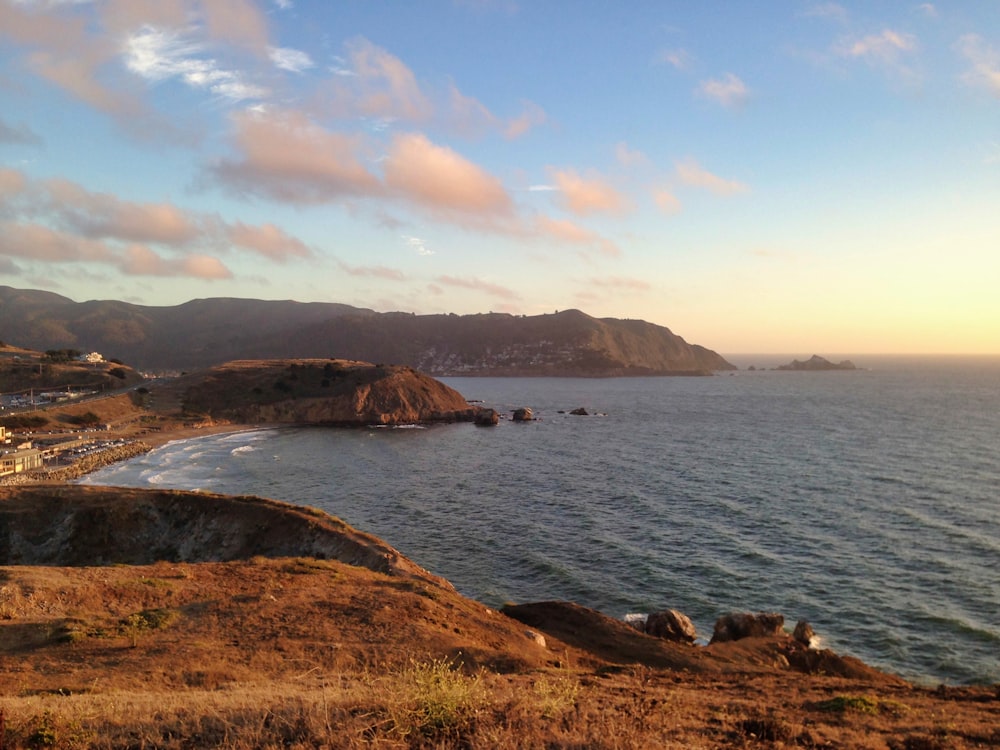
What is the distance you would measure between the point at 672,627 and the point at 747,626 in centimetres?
326

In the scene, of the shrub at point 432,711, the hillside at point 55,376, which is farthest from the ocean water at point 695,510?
the hillside at point 55,376

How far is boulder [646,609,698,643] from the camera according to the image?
26.1 meters

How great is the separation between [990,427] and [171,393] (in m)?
143

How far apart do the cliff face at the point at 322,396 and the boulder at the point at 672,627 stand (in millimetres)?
90037

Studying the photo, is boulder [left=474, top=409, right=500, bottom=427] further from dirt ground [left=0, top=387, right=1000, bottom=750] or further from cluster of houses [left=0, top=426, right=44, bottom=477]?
dirt ground [left=0, top=387, right=1000, bottom=750]

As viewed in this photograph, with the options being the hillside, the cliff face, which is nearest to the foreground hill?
the cliff face

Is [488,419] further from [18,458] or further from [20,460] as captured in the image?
[18,458]

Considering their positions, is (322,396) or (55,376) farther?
(322,396)

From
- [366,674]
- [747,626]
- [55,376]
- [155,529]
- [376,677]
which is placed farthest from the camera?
[55,376]

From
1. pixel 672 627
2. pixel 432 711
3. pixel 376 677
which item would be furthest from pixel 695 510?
pixel 432 711

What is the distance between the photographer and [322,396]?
115062 mm

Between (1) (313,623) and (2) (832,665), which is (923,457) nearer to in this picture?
(2) (832,665)

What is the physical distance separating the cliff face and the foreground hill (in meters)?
76.8

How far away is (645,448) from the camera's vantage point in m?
79.4
